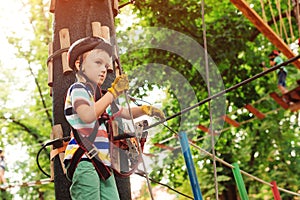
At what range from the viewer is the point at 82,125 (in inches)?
69.5

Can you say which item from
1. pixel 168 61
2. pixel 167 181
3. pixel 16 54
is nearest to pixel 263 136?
pixel 167 181

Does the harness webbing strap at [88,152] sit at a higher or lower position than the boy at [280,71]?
lower

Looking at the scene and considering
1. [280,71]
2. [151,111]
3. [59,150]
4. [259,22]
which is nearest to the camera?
[151,111]

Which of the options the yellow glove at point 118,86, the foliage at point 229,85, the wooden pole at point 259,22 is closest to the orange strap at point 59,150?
the yellow glove at point 118,86

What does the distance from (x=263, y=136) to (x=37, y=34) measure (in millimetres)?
5469

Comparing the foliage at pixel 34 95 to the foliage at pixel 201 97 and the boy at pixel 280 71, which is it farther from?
the boy at pixel 280 71

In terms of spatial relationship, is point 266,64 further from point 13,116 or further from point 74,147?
point 74,147

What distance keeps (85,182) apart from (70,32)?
102 cm

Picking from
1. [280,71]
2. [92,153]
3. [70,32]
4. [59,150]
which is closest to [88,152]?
[92,153]

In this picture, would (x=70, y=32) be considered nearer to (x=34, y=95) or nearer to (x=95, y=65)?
(x=95, y=65)

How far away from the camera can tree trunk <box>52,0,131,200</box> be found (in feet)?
7.86

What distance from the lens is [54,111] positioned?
8.25ft

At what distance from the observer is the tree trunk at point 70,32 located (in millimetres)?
2395

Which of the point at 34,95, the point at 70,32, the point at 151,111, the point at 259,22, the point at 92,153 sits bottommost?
the point at 92,153
